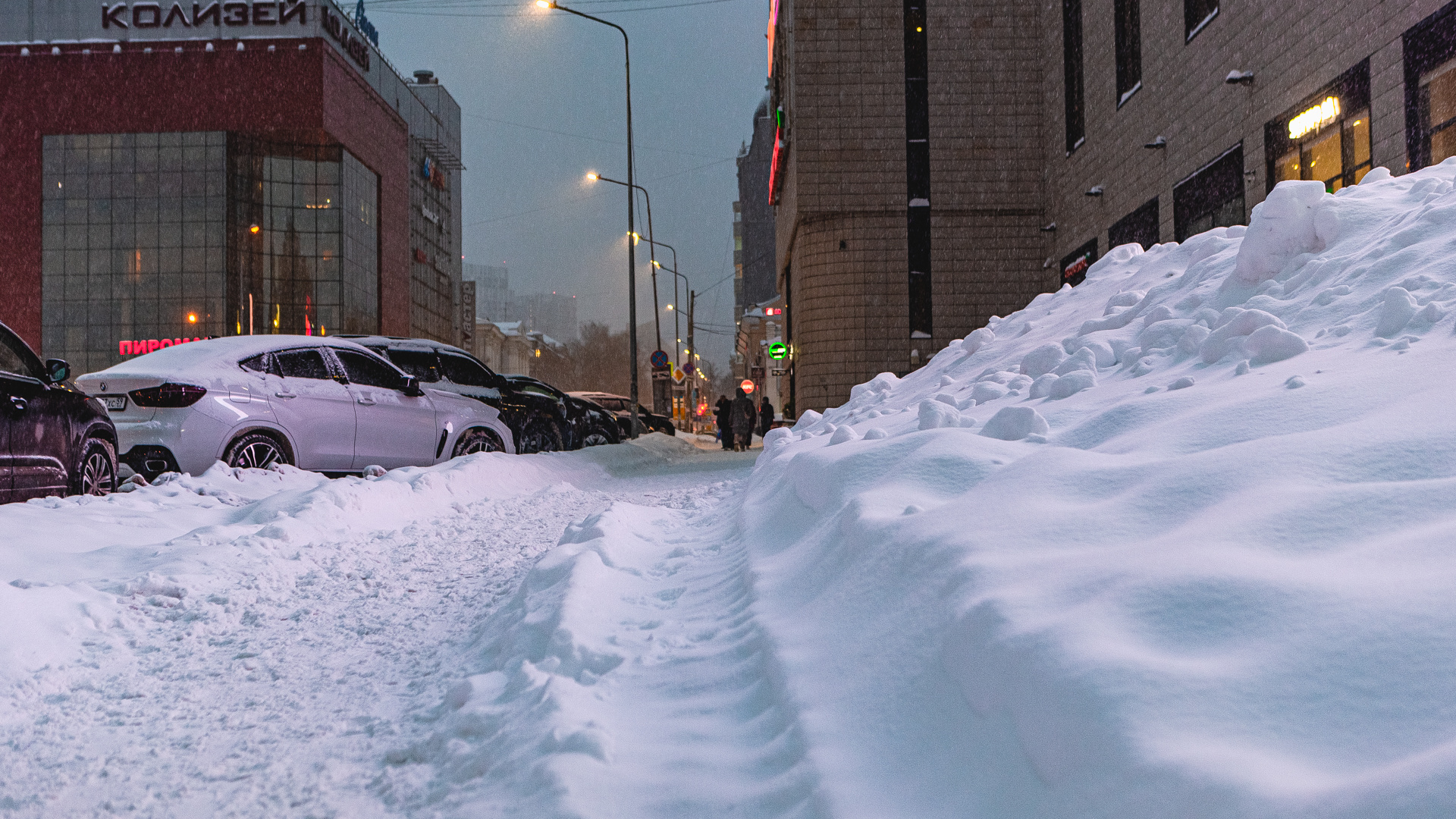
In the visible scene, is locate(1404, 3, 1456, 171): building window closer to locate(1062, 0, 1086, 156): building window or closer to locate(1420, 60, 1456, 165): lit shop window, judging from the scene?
locate(1420, 60, 1456, 165): lit shop window

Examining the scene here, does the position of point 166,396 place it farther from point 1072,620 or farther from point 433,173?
point 433,173

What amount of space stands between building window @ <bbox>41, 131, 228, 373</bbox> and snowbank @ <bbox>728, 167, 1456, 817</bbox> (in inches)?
1838

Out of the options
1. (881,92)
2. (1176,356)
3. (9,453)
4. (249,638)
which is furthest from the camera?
(881,92)

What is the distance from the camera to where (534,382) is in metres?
14.3

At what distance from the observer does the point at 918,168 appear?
26.0m

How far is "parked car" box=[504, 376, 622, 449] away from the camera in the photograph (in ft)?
46.3

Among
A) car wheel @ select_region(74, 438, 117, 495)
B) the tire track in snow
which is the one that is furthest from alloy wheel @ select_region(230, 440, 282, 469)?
the tire track in snow

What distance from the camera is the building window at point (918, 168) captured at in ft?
84.5

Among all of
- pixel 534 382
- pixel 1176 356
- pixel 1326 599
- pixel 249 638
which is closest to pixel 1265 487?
pixel 1326 599

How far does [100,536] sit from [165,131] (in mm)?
47158

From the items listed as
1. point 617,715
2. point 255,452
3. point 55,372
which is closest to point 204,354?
point 255,452

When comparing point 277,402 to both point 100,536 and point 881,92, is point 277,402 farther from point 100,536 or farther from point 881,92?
point 881,92

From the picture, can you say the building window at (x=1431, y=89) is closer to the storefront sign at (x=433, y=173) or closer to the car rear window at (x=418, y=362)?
Result: the car rear window at (x=418, y=362)

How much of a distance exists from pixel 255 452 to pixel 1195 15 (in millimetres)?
15290
